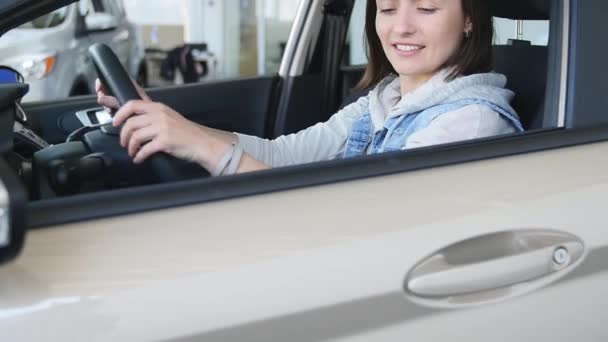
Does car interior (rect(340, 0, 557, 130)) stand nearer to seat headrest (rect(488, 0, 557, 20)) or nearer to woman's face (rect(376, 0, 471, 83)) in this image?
seat headrest (rect(488, 0, 557, 20))

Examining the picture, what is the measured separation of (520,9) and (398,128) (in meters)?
0.42

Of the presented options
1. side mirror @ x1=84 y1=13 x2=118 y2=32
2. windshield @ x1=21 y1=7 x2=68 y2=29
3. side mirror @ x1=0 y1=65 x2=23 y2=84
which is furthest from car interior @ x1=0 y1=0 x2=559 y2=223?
side mirror @ x1=84 y1=13 x2=118 y2=32

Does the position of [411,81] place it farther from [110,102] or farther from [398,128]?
[110,102]

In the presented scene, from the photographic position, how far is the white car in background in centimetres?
459

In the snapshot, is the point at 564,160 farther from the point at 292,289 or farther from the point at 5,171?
the point at 5,171

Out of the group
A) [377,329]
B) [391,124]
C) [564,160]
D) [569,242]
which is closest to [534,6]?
[391,124]

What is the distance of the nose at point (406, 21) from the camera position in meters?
1.71

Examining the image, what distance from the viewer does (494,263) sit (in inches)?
46.8

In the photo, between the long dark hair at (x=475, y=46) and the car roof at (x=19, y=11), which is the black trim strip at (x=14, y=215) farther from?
the long dark hair at (x=475, y=46)

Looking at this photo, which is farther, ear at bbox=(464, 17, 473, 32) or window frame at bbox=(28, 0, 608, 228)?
ear at bbox=(464, 17, 473, 32)

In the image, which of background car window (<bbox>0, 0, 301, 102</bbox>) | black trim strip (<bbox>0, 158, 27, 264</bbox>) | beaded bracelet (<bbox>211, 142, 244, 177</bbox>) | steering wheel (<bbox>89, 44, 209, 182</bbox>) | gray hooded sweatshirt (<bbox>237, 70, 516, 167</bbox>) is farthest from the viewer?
background car window (<bbox>0, 0, 301, 102</bbox>)

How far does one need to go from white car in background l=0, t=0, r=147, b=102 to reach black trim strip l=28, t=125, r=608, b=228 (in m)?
3.42

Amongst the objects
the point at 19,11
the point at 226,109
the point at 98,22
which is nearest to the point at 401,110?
the point at 19,11

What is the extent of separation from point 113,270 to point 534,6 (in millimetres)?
1159
